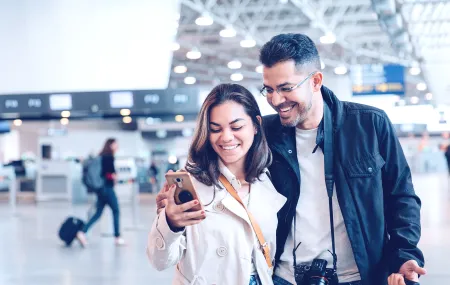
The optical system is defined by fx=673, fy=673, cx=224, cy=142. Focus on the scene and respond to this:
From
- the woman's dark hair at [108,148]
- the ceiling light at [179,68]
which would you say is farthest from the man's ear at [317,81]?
the ceiling light at [179,68]

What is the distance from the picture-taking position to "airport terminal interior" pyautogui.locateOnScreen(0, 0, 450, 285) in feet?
30.4

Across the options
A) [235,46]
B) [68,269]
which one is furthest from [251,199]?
[235,46]

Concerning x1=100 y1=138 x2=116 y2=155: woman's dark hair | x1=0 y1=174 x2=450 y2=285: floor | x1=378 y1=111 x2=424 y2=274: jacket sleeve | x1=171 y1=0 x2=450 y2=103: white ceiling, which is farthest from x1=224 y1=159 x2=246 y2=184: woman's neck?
x1=171 y1=0 x2=450 y2=103: white ceiling

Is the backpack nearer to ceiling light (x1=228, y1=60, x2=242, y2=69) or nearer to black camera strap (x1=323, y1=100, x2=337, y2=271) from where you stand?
black camera strap (x1=323, y1=100, x2=337, y2=271)

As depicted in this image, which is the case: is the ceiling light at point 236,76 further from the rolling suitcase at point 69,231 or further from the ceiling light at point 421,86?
the rolling suitcase at point 69,231

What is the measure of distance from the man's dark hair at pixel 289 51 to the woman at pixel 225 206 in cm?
15

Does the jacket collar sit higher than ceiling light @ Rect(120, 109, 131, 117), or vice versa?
ceiling light @ Rect(120, 109, 131, 117)

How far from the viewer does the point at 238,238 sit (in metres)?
2.24

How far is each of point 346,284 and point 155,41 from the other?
1420 centimetres

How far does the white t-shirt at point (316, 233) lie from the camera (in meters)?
2.40

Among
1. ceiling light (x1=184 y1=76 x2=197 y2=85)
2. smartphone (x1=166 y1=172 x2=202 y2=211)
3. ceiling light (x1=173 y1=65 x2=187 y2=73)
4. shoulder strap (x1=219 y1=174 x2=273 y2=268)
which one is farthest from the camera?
ceiling light (x1=184 y1=76 x2=197 y2=85)

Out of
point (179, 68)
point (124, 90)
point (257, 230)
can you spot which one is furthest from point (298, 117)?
point (179, 68)

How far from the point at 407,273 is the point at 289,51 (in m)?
0.87

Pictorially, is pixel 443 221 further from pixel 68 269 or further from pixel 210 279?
pixel 210 279
